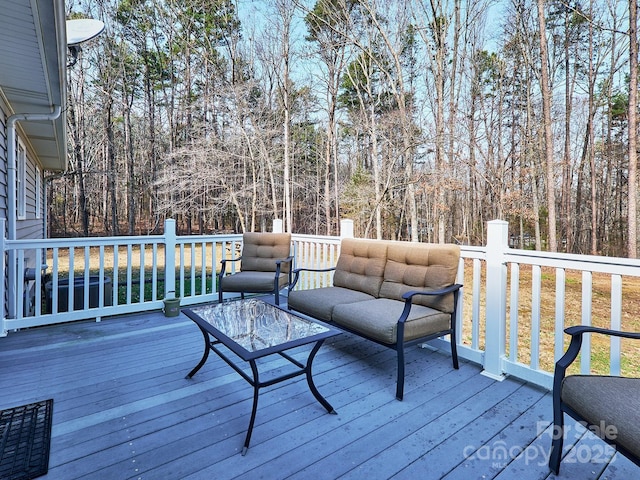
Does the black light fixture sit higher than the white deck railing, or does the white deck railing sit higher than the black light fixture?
the black light fixture

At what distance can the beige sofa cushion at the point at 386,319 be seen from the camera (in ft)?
7.79

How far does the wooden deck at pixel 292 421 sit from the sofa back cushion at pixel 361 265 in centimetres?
62

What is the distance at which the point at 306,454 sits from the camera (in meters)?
1.70

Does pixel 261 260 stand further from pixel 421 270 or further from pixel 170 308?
pixel 421 270

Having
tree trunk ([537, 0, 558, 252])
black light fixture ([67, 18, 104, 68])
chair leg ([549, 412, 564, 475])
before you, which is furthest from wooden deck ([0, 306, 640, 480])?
tree trunk ([537, 0, 558, 252])

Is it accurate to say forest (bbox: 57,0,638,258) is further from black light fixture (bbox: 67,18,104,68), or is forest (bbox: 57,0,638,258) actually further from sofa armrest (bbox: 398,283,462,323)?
black light fixture (bbox: 67,18,104,68)

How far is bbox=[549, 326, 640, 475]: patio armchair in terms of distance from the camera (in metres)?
1.25

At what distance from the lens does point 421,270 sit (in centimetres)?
288

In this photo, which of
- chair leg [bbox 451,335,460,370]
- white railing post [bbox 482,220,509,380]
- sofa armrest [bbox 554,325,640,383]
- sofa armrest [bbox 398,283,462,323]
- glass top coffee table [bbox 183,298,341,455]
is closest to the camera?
sofa armrest [bbox 554,325,640,383]

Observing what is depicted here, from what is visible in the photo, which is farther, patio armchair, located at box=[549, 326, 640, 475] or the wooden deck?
the wooden deck

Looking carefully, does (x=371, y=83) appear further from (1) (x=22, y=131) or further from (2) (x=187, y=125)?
(1) (x=22, y=131)

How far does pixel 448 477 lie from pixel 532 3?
14.1m

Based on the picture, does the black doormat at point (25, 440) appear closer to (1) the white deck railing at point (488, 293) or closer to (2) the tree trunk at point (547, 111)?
(1) the white deck railing at point (488, 293)

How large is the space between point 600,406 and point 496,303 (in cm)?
128
